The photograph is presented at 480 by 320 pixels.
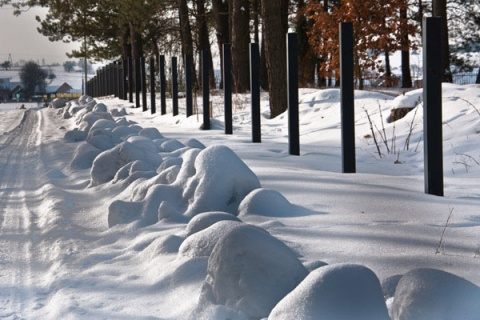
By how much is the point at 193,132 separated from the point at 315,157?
4992mm

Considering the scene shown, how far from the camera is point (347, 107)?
292 inches

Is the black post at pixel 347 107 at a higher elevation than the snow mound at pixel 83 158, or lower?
higher

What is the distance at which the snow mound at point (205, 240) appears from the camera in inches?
161

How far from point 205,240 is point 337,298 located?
4.55 ft

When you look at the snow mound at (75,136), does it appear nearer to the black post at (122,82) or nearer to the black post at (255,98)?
the black post at (255,98)

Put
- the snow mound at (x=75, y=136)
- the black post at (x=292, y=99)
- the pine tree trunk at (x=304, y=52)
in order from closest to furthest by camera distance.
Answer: the black post at (x=292, y=99)
the snow mound at (x=75, y=136)
the pine tree trunk at (x=304, y=52)

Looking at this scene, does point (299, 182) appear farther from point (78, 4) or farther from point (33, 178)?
point (78, 4)

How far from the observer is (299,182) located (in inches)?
256

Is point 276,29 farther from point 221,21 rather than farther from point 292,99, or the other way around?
point 221,21

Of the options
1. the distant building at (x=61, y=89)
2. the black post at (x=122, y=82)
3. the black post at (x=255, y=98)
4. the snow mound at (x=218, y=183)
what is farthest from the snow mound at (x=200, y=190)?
the distant building at (x=61, y=89)

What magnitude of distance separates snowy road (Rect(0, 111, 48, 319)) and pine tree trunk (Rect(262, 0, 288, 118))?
584 centimetres

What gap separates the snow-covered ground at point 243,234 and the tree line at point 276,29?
6699 millimetres

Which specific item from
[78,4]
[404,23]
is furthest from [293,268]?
[78,4]

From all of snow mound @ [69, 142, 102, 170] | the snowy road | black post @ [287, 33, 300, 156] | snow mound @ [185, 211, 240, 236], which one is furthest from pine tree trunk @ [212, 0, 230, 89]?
snow mound @ [185, 211, 240, 236]
